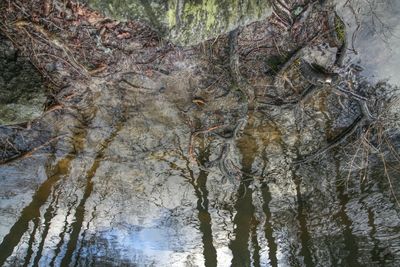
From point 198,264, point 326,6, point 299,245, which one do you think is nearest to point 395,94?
point 326,6

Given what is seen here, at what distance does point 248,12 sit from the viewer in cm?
338

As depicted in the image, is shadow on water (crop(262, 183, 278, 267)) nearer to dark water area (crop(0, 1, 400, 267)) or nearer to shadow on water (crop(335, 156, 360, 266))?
dark water area (crop(0, 1, 400, 267))

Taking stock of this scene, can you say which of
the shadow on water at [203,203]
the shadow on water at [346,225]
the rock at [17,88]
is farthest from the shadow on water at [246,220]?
the rock at [17,88]

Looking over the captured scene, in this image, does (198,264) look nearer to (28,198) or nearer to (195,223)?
(195,223)

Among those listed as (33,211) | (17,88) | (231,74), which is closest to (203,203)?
(231,74)

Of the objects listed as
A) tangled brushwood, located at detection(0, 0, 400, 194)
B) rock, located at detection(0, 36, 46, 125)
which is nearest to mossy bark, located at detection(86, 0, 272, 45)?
tangled brushwood, located at detection(0, 0, 400, 194)

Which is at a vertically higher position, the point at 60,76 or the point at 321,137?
the point at 60,76

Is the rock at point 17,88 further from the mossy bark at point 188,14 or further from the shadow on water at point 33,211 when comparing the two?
the mossy bark at point 188,14

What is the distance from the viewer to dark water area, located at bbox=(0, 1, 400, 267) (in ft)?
13.5

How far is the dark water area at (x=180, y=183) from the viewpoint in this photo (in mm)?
4129

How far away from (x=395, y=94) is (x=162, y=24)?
2.44 meters

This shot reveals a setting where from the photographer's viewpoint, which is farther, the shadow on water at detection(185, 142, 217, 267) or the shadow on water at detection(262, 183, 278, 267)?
the shadow on water at detection(185, 142, 217, 267)

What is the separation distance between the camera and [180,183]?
4375 mm

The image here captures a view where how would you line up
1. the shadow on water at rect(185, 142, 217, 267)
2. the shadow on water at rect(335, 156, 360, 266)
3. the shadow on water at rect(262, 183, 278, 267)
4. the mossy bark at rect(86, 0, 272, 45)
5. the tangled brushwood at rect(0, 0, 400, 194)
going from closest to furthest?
the mossy bark at rect(86, 0, 272, 45) < the shadow on water at rect(335, 156, 360, 266) < the tangled brushwood at rect(0, 0, 400, 194) < the shadow on water at rect(262, 183, 278, 267) < the shadow on water at rect(185, 142, 217, 267)
